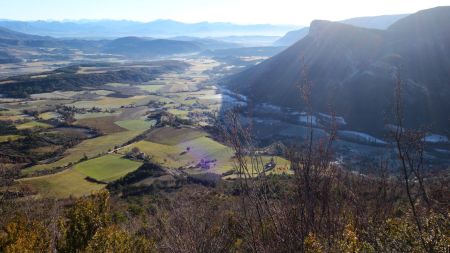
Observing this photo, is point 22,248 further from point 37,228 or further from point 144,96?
point 144,96

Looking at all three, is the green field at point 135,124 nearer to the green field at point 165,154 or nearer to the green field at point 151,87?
the green field at point 165,154

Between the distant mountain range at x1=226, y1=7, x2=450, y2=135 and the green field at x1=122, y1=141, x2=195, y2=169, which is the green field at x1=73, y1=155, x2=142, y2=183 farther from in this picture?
the distant mountain range at x1=226, y1=7, x2=450, y2=135

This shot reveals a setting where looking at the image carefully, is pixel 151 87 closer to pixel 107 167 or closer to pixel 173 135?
pixel 173 135

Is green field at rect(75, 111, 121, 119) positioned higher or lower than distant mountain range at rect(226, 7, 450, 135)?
lower

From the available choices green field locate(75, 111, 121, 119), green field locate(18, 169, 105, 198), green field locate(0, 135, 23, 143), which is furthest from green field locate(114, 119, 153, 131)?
green field locate(18, 169, 105, 198)

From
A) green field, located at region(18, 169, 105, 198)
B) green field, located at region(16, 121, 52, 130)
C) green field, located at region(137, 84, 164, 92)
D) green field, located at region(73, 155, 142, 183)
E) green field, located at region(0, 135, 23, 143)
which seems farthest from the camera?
green field, located at region(137, 84, 164, 92)

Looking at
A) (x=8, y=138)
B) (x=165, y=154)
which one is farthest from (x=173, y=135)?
(x=8, y=138)

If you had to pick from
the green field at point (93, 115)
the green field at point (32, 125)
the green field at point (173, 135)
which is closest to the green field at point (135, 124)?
the green field at point (173, 135)
